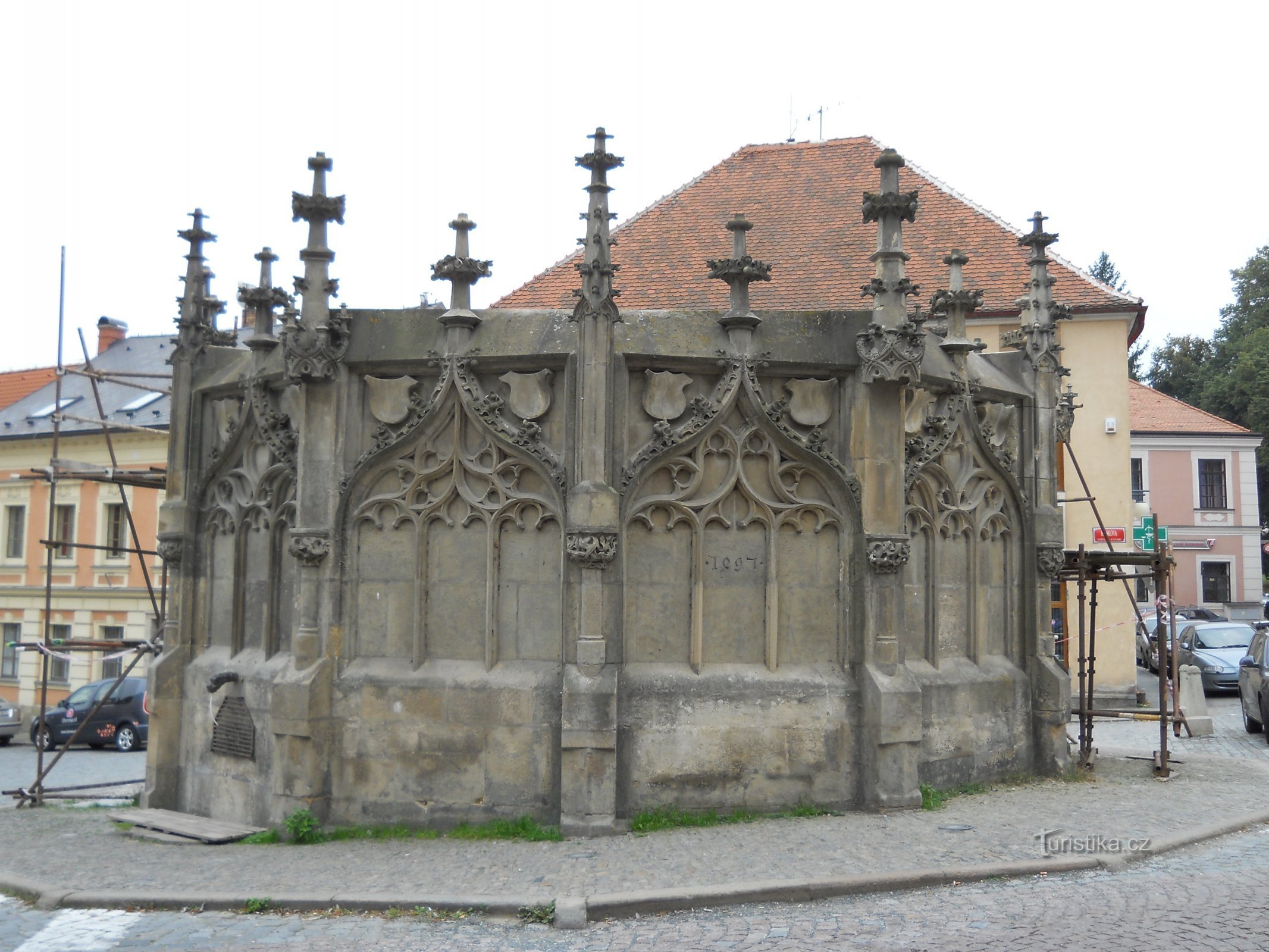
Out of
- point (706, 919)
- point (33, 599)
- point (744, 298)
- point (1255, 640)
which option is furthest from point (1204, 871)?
point (33, 599)

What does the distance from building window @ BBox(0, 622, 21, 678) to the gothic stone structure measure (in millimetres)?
29743

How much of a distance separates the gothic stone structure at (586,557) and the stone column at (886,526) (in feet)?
0.09

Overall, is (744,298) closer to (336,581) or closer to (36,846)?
(336,581)

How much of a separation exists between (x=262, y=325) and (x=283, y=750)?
4635mm

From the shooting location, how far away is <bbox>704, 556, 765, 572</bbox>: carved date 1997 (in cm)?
1126

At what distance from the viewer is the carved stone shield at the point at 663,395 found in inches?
435

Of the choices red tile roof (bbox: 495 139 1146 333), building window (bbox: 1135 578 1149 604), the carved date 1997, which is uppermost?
red tile roof (bbox: 495 139 1146 333)

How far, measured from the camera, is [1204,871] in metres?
9.00

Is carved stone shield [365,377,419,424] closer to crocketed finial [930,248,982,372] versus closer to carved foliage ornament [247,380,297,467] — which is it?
carved foliage ornament [247,380,297,467]

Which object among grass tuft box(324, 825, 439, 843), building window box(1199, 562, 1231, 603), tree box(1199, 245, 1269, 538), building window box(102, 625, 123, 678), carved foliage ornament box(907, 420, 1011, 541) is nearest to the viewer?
grass tuft box(324, 825, 439, 843)

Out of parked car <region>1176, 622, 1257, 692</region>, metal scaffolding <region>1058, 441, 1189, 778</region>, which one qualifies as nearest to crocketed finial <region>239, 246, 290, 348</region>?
metal scaffolding <region>1058, 441, 1189, 778</region>

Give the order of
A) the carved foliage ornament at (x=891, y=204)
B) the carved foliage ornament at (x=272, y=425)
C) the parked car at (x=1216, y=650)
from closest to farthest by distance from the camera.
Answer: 1. the carved foliage ornament at (x=891, y=204)
2. the carved foliage ornament at (x=272, y=425)
3. the parked car at (x=1216, y=650)

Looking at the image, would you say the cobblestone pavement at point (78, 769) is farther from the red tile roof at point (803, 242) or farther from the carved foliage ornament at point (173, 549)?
the red tile roof at point (803, 242)

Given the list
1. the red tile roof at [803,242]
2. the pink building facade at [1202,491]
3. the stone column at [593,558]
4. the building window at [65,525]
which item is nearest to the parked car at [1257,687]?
the red tile roof at [803,242]
